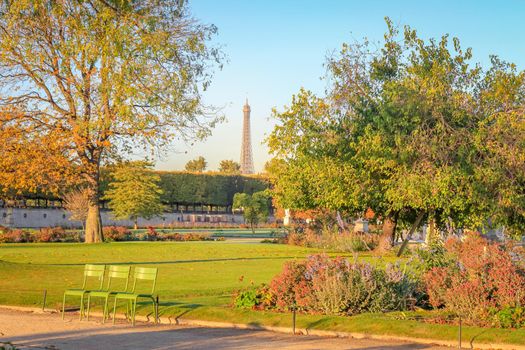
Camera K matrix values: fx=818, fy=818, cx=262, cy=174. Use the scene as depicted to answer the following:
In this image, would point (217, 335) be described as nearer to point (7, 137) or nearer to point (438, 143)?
point (438, 143)

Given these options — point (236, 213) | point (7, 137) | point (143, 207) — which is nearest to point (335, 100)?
point (7, 137)

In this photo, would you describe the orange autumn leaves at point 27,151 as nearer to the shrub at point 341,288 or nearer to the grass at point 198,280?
the grass at point 198,280

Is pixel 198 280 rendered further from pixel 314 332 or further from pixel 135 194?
pixel 135 194

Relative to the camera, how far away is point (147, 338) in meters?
12.7

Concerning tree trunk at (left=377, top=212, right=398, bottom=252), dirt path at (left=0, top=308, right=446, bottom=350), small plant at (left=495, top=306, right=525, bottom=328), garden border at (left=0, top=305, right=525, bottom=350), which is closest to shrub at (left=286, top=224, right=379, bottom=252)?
tree trunk at (left=377, top=212, right=398, bottom=252)

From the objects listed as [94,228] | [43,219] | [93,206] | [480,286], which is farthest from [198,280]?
[43,219]

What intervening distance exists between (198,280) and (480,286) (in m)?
10.9

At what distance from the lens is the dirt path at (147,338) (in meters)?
11.9

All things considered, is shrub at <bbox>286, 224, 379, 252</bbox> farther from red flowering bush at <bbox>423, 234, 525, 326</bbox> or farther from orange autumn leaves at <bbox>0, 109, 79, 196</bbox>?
red flowering bush at <bbox>423, 234, 525, 326</bbox>

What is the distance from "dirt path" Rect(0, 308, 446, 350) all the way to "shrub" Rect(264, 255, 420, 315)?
70.3 inches

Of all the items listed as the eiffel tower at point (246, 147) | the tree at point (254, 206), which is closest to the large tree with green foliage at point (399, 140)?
the tree at point (254, 206)

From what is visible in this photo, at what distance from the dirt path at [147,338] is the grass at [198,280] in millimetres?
622

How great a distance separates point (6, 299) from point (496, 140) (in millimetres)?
17678

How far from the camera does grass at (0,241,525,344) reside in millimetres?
13094
